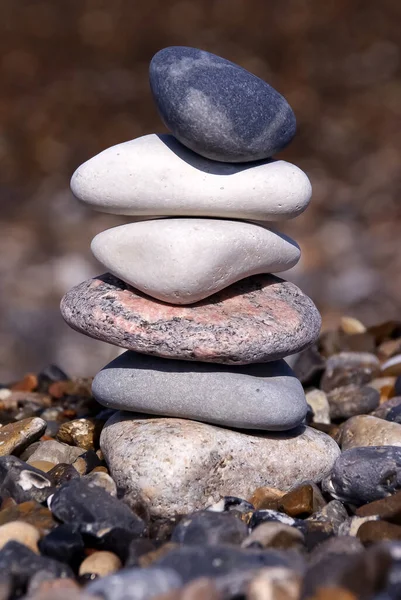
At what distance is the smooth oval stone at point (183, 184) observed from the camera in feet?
12.5

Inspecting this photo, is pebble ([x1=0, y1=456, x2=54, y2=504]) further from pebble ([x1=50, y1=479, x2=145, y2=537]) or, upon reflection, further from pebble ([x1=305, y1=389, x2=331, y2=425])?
pebble ([x1=305, y1=389, x2=331, y2=425])

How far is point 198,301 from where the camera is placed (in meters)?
4.01

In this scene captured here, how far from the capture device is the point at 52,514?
3.26 meters

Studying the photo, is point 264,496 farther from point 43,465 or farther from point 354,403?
point 354,403

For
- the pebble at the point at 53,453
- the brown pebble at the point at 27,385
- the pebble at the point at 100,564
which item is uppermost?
the pebble at the point at 100,564

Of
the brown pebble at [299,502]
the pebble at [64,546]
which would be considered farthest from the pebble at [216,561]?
the brown pebble at [299,502]

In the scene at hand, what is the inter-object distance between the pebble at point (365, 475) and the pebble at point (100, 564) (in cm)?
120

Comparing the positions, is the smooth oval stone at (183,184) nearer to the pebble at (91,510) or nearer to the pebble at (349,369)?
the pebble at (91,510)

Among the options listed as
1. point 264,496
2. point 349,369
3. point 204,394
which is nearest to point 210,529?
point 264,496

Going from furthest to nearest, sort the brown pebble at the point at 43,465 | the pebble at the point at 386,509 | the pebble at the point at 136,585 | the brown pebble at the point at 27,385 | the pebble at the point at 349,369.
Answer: the brown pebble at the point at 27,385, the pebble at the point at 349,369, the brown pebble at the point at 43,465, the pebble at the point at 386,509, the pebble at the point at 136,585

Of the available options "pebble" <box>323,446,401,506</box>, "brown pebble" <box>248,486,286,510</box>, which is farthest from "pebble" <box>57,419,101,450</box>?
"pebble" <box>323,446,401,506</box>

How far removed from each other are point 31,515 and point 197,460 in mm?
794

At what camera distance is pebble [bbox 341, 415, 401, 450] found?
164 inches

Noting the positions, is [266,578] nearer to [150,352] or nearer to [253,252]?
[150,352]
